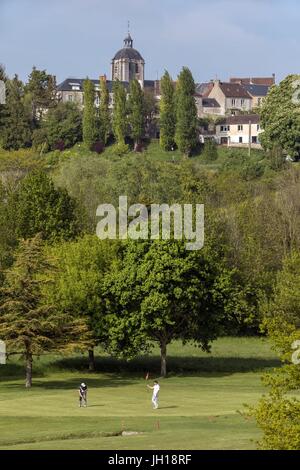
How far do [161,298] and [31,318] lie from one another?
848 cm

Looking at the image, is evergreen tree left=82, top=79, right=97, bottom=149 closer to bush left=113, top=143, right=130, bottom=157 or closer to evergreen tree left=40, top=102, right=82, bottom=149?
evergreen tree left=40, top=102, right=82, bottom=149

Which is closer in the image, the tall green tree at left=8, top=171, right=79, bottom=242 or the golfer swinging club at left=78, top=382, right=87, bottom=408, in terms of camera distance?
the golfer swinging club at left=78, top=382, right=87, bottom=408

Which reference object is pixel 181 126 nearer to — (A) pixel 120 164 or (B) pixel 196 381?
(A) pixel 120 164

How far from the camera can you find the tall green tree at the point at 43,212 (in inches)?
3713

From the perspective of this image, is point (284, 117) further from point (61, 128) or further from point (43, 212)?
point (43, 212)

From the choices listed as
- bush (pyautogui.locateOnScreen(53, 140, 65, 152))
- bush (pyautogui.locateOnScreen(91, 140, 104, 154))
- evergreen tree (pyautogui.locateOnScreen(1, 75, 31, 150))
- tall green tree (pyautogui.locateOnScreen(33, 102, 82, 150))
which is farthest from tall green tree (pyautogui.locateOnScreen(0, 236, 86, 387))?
bush (pyautogui.locateOnScreen(91, 140, 104, 154))

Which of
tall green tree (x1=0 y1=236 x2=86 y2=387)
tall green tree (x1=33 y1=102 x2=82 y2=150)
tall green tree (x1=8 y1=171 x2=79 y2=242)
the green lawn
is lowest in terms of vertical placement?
the green lawn

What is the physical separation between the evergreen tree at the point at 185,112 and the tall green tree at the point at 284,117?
13.8 metres

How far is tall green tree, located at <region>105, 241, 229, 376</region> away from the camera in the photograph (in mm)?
73188

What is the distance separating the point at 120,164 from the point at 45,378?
54760 mm

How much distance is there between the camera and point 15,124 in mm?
181125

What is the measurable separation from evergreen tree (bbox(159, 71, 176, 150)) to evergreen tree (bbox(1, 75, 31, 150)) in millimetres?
20361

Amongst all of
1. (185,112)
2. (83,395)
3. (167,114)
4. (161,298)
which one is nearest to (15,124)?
(167,114)

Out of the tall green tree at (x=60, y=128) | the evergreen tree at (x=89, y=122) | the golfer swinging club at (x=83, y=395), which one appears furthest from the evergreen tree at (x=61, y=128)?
the golfer swinging club at (x=83, y=395)
